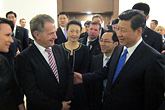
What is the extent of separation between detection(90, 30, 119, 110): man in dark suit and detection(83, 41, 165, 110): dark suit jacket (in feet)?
2.18

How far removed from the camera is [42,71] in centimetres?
167

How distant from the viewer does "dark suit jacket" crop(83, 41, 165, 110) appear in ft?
4.83

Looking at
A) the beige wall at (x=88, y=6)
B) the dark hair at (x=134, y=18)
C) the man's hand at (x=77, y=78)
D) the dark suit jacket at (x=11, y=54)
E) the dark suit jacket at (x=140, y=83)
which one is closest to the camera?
the dark suit jacket at (x=140, y=83)

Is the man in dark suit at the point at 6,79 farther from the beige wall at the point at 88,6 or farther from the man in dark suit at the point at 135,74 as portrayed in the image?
the beige wall at the point at 88,6

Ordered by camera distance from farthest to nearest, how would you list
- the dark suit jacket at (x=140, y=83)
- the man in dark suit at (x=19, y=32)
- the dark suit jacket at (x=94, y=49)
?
the man in dark suit at (x=19, y=32), the dark suit jacket at (x=94, y=49), the dark suit jacket at (x=140, y=83)

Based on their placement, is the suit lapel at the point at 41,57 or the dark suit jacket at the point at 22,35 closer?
the suit lapel at the point at 41,57

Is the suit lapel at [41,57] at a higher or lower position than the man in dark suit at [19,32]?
lower

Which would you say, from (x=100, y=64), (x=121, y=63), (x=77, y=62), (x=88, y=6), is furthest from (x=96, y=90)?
(x=88, y=6)

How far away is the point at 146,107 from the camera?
1.53 m

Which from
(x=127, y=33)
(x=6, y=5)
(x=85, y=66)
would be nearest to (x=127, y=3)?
(x=6, y=5)

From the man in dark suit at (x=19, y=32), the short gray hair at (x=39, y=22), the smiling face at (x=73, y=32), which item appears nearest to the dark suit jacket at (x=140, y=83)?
the short gray hair at (x=39, y=22)

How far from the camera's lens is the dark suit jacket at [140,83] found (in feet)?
4.83

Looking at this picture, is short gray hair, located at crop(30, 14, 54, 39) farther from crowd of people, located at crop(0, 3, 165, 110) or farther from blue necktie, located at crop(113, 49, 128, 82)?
blue necktie, located at crop(113, 49, 128, 82)

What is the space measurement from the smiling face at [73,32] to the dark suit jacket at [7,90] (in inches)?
44.0
